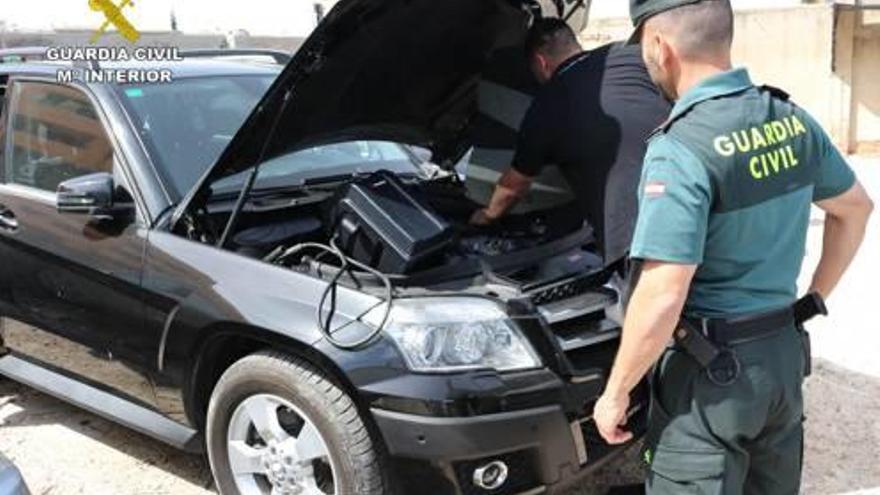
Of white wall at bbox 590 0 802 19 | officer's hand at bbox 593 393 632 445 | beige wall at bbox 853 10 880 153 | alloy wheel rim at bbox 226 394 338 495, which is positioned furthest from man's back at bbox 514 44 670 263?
white wall at bbox 590 0 802 19

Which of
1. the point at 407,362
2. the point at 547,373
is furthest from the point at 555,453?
the point at 407,362

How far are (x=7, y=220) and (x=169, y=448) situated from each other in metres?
1.23

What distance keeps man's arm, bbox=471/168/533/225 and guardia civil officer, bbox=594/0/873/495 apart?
144 centimetres

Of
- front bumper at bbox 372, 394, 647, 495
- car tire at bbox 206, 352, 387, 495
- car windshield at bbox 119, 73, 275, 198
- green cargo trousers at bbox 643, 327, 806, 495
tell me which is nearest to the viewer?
green cargo trousers at bbox 643, 327, 806, 495

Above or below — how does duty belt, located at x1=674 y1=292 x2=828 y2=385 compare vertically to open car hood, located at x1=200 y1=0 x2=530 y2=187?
below

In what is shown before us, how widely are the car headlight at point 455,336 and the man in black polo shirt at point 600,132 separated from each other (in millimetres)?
710

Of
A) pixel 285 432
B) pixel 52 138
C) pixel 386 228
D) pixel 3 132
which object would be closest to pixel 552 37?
pixel 386 228

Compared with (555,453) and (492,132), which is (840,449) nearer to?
(555,453)

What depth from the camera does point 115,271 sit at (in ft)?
11.2

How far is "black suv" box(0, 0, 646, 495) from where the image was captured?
2750 millimetres

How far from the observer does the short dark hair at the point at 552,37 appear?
374 cm

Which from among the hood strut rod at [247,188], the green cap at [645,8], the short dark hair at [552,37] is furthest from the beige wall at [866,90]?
the green cap at [645,8]

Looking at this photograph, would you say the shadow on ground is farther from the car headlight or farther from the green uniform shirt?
the green uniform shirt

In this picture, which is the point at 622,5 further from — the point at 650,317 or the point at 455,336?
the point at 650,317
